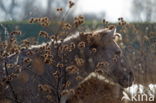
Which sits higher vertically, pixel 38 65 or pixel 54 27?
pixel 54 27

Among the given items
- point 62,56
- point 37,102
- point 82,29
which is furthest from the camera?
point 82,29

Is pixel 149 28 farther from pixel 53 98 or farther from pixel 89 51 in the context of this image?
pixel 53 98

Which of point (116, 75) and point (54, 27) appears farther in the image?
point (116, 75)

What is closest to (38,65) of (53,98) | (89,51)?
(53,98)

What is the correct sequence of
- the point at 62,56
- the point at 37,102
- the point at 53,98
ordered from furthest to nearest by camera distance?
the point at 37,102 < the point at 53,98 < the point at 62,56

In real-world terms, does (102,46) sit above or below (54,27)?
below

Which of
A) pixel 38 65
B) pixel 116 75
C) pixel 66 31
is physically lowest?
pixel 116 75

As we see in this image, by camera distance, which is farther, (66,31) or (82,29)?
(82,29)

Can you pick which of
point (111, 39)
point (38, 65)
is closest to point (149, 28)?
point (111, 39)

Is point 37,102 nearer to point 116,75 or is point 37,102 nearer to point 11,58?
point 11,58
